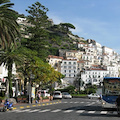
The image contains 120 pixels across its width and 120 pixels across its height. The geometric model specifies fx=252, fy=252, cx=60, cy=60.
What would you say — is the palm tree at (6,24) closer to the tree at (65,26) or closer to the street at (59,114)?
the street at (59,114)

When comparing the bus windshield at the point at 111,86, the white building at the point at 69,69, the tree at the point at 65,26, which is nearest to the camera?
the bus windshield at the point at 111,86

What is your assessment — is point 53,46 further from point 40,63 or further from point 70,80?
point 40,63

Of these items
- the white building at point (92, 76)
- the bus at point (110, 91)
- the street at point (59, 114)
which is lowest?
the street at point (59, 114)

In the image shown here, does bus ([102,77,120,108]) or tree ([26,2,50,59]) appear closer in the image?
Answer: bus ([102,77,120,108])

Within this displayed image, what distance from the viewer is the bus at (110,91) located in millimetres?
22167

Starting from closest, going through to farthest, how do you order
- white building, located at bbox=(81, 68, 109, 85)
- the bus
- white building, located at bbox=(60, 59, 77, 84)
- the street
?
the street → the bus → white building, located at bbox=(60, 59, 77, 84) → white building, located at bbox=(81, 68, 109, 85)

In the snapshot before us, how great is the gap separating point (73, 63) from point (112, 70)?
98.1 feet

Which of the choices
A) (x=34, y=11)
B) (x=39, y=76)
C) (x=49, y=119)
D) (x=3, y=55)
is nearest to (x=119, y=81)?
(x=49, y=119)

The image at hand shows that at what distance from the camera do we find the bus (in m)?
22.2

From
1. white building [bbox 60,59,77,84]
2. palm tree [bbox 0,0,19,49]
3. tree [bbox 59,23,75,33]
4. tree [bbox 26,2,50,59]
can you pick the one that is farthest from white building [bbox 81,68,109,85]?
palm tree [bbox 0,0,19,49]

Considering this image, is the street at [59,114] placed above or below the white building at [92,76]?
below

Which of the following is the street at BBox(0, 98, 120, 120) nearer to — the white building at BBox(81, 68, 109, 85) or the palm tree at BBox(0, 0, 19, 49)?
the palm tree at BBox(0, 0, 19, 49)

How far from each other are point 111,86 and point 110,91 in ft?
1.55

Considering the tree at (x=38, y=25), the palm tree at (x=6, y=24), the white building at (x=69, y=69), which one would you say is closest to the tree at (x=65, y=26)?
the white building at (x=69, y=69)
